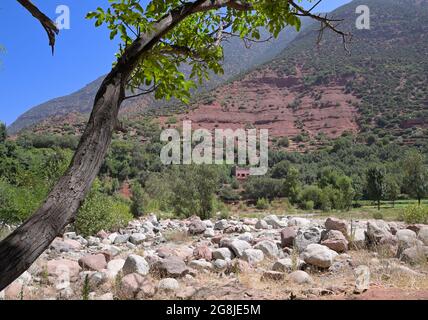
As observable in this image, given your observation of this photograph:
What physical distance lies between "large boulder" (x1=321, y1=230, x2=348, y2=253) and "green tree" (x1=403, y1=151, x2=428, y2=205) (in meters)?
25.9

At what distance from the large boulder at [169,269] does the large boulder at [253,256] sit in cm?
139

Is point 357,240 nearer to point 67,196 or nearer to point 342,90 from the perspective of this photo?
point 67,196

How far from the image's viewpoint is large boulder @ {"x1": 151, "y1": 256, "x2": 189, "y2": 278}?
5492 millimetres

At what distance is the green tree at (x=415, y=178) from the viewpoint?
30266mm

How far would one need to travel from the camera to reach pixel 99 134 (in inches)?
98.8

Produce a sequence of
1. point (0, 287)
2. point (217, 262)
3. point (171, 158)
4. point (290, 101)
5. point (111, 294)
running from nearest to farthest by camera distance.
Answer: point (0, 287), point (111, 294), point (217, 262), point (171, 158), point (290, 101)

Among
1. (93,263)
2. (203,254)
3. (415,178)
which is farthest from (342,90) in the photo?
(93,263)

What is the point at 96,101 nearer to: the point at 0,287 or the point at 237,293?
the point at 0,287

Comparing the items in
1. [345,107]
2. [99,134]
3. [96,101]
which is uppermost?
[345,107]

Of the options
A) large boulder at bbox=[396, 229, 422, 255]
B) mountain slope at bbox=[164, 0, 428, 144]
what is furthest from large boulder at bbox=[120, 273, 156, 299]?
mountain slope at bbox=[164, 0, 428, 144]

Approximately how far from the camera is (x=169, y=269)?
5527 millimetres

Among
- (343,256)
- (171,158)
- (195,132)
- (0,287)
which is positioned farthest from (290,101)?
(0,287)

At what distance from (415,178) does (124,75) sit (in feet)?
107
